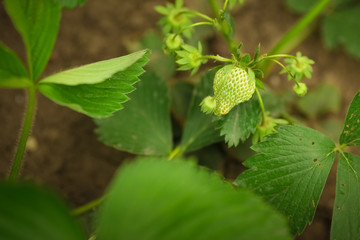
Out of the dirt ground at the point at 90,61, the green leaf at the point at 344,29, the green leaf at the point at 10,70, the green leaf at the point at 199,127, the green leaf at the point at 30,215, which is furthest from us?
the green leaf at the point at 344,29

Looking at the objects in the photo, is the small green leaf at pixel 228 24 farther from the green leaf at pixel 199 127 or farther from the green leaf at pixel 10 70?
the green leaf at pixel 10 70

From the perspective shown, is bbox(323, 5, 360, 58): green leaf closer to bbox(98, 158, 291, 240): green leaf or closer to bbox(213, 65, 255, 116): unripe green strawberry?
bbox(213, 65, 255, 116): unripe green strawberry

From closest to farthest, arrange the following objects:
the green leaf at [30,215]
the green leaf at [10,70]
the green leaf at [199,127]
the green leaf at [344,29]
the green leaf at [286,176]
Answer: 1. the green leaf at [30,215]
2. the green leaf at [10,70]
3. the green leaf at [286,176]
4. the green leaf at [199,127]
5. the green leaf at [344,29]

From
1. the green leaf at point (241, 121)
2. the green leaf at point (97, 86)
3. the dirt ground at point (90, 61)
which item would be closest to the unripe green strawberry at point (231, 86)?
the green leaf at point (241, 121)

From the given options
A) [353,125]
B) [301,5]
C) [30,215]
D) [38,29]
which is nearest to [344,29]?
[301,5]

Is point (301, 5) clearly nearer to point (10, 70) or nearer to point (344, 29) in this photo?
point (344, 29)

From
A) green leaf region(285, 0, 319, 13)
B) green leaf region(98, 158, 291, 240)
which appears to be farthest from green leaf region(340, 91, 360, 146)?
green leaf region(285, 0, 319, 13)
